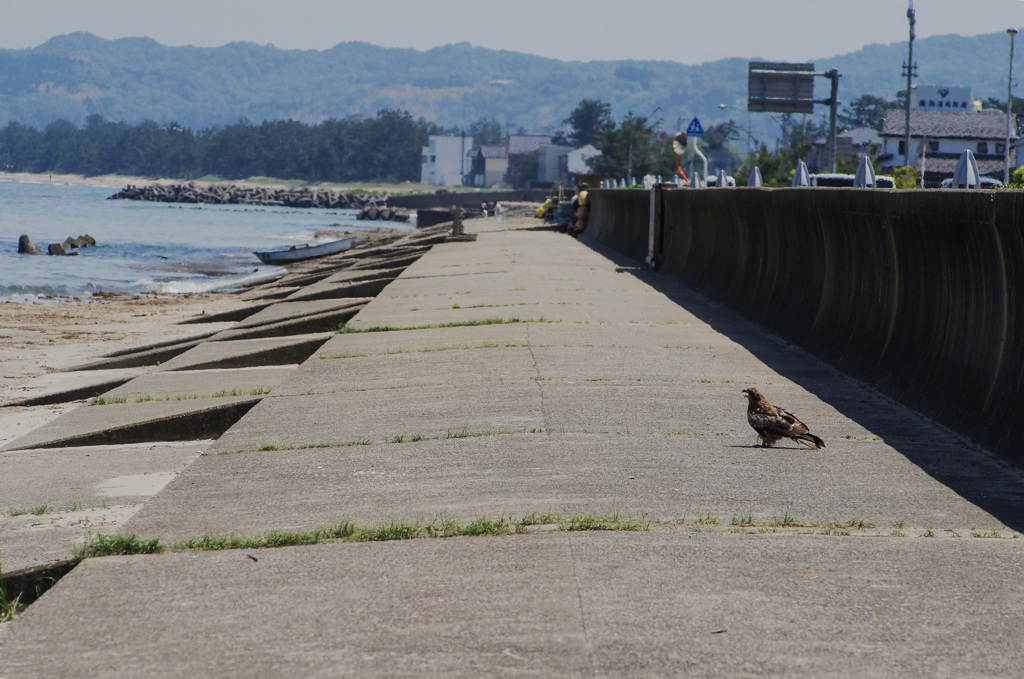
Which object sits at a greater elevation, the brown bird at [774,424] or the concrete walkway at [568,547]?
the brown bird at [774,424]

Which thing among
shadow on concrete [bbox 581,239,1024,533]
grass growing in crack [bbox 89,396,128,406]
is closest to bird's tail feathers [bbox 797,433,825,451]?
shadow on concrete [bbox 581,239,1024,533]

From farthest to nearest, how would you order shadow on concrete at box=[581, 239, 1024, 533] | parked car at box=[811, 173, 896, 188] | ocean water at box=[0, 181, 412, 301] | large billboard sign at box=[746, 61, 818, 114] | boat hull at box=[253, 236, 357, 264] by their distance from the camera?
large billboard sign at box=[746, 61, 818, 114] → boat hull at box=[253, 236, 357, 264] → ocean water at box=[0, 181, 412, 301] → parked car at box=[811, 173, 896, 188] → shadow on concrete at box=[581, 239, 1024, 533]

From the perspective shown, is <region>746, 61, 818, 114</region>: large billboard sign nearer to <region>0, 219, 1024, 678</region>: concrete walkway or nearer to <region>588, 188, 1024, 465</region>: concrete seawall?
<region>588, 188, 1024, 465</region>: concrete seawall

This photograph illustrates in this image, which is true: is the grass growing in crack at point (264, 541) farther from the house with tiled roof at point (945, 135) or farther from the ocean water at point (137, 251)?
the house with tiled roof at point (945, 135)

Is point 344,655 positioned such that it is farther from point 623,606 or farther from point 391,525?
point 391,525

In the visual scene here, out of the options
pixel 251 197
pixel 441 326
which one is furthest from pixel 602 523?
pixel 251 197

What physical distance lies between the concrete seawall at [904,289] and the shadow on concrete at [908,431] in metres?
0.10

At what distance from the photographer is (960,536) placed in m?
5.26

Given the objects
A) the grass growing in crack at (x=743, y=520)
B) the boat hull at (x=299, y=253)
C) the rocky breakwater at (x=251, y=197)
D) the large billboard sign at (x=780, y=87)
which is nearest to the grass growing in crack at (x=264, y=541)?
the grass growing in crack at (x=743, y=520)

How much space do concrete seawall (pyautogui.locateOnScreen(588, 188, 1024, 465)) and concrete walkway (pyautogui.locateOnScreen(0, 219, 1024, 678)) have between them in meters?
0.29

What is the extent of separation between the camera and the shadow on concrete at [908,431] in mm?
5922

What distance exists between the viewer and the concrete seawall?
262 inches

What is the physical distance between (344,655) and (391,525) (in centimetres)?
156

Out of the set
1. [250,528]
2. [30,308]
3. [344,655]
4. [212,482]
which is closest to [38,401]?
[212,482]
